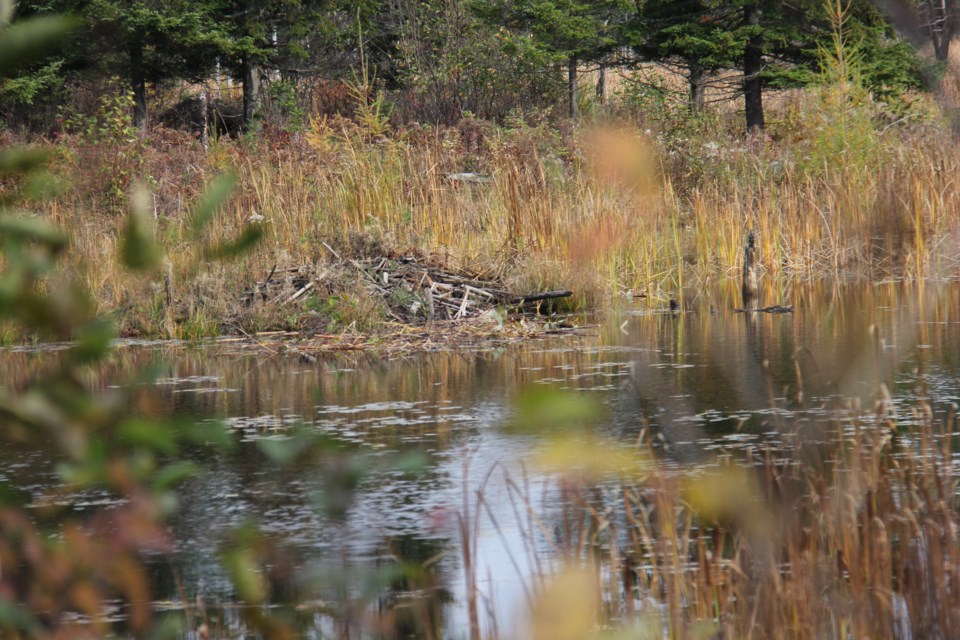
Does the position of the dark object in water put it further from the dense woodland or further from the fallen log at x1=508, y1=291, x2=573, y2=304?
the dense woodland

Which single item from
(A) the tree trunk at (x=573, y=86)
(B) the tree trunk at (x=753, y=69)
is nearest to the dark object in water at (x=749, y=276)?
(B) the tree trunk at (x=753, y=69)

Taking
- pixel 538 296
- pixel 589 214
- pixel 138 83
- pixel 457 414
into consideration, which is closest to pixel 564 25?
pixel 138 83

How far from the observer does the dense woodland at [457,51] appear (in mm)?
22844

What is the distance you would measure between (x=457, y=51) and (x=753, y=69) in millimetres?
6622

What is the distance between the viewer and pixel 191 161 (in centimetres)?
1873

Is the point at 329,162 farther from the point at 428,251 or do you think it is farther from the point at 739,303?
the point at 739,303

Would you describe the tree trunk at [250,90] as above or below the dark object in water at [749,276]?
above

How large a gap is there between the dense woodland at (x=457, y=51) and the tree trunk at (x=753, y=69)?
1.1 inches

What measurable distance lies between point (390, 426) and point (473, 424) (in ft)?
1.17

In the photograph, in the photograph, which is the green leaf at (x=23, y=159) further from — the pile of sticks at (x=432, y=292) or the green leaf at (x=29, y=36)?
the pile of sticks at (x=432, y=292)

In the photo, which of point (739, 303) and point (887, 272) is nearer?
point (739, 303)

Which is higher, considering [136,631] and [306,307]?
[306,307]

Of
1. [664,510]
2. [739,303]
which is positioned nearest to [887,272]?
[739,303]

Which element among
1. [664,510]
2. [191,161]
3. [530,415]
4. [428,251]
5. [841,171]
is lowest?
[664,510]
